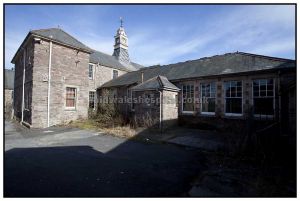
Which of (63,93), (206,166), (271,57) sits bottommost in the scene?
(206,166)

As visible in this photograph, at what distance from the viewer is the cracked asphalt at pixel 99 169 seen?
4.28 meters

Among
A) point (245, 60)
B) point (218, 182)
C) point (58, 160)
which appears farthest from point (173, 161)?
point (245, 60)

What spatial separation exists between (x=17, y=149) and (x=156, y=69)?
589 inches

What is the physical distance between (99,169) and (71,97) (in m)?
12.2

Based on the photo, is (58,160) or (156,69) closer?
(58,160)

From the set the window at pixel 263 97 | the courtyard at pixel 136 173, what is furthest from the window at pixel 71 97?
the window at pixel 263 97

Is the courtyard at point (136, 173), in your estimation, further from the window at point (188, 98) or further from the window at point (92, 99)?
the window at point (92, 99)

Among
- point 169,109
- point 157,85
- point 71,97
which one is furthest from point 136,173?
point 71,97

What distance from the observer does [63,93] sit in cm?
1570

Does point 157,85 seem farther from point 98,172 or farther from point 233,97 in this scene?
point 98,172

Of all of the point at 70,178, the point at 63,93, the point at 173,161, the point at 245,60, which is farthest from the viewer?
the point at 63,93

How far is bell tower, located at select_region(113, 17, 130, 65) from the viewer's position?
33.6 metres

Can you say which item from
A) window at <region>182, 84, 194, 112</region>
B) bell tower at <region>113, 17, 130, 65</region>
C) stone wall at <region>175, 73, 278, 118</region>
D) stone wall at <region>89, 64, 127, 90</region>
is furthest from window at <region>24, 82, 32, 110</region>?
bell tower at <region>113, 17, 130, 65</region>

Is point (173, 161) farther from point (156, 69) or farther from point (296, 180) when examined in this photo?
point (156, 69)
